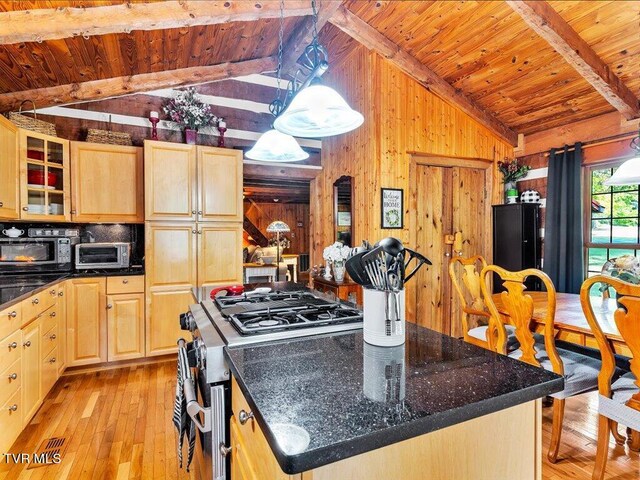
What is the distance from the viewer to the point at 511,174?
416cm

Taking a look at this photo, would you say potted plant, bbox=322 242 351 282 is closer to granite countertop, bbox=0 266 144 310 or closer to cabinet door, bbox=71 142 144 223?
granite countertop, bbox=0 266 144 310

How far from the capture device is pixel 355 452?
0.63 metres

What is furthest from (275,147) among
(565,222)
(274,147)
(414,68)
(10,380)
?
(565,222)

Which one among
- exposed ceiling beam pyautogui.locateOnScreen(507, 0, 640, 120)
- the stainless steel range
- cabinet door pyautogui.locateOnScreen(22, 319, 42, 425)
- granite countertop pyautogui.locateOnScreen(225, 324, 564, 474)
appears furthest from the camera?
exposed ceiling beam pyautogui.locateOnScreen(507, 0, 640, 120)

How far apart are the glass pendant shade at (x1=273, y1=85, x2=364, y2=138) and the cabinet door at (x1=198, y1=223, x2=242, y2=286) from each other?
2.17m

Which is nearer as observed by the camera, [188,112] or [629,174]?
[629,174]

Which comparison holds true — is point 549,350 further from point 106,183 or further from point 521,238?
point 106,183

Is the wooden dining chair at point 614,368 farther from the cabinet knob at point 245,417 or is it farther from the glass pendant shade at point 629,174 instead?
the cabinet knob at point 245,417

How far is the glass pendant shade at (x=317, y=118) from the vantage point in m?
1.49

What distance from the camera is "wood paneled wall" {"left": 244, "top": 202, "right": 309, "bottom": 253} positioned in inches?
404

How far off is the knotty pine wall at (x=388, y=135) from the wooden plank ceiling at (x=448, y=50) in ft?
0.90

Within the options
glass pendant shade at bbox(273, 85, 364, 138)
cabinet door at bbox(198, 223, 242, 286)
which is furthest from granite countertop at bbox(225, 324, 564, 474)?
cabinet door at bbox(198, 223, 242, 286)

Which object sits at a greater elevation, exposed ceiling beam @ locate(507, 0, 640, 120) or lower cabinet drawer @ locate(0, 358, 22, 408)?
exposed ceiling beam @ locate(507, 0, 640, 120)

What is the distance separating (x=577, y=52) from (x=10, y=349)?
4.37m
